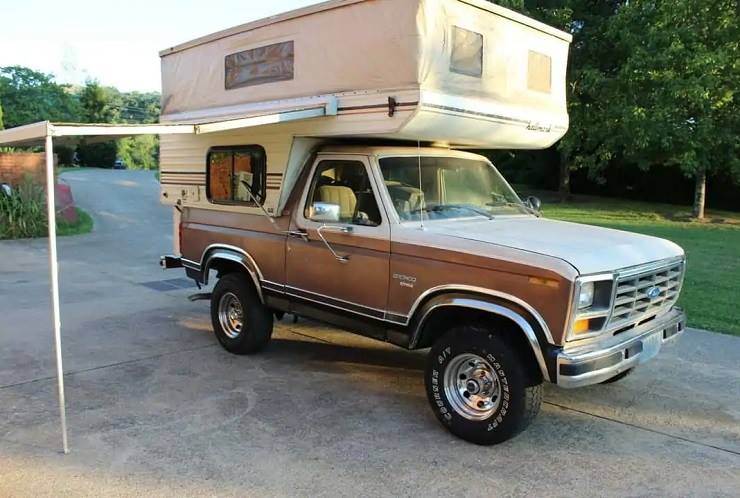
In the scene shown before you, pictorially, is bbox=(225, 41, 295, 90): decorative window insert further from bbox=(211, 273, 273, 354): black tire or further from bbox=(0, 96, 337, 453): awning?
bbox=(211, 273, 273, 354): black tire

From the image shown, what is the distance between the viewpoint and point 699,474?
13.0ft

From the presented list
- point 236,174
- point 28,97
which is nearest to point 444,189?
point 236,174

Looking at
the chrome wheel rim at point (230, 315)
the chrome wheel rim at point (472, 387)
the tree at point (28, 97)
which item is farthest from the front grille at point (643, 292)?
the tree at point (28, 97)

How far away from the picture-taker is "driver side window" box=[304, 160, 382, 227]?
16.3ft

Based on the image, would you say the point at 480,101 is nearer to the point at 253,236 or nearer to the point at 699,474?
the point at 253,236

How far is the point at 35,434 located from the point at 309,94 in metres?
3.34

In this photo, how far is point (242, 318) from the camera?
610 centimetres

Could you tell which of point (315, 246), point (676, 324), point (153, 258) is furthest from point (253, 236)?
point (153, 258)

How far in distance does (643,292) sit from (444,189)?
1.75 metres

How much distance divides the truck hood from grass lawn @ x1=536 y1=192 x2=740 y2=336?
343 centimetres

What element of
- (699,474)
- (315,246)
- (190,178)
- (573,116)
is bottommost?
(699,474)

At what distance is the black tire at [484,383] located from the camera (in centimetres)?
410

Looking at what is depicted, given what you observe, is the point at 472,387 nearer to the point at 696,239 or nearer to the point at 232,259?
the point at 232,259

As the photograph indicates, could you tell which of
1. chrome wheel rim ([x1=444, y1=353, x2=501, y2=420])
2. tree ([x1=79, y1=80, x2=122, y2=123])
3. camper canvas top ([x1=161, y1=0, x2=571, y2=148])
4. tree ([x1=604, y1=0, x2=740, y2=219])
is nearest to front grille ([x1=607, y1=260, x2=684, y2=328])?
chrome wheel rim ([x1=444, y1=353, x2=501, y2=420])
